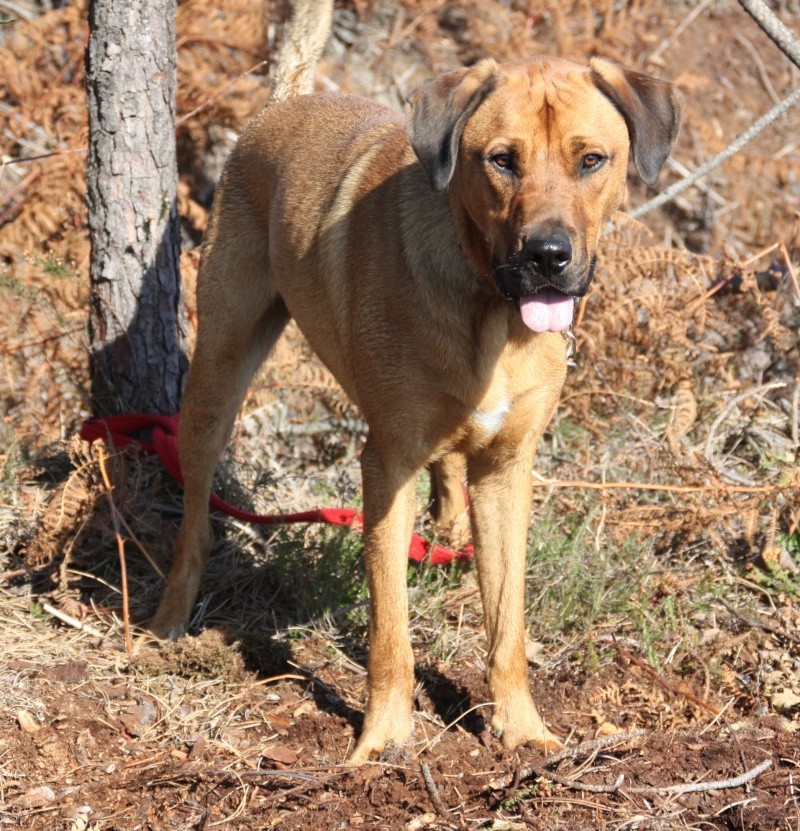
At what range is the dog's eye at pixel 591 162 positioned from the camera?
310 centimetres

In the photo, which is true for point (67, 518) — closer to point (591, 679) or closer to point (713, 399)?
point (591, 679)

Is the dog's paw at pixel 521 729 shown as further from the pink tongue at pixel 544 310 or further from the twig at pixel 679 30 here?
the twig at pixel 679 30

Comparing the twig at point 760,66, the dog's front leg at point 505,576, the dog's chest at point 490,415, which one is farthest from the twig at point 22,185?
the twig at point 760,66

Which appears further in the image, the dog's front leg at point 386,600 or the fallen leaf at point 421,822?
the dog's front leg at point 386,600

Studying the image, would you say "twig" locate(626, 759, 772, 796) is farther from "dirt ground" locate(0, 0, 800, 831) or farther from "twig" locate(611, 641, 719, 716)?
"twig" locate(611, 641, 719, 716)

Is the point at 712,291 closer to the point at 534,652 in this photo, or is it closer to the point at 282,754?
the point at 534,652

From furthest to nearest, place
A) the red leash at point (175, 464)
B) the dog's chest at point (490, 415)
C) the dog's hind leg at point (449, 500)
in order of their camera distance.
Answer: the dog's hind leg at point (449, 500) < the red leash at point (175, 464) < the dog's chest at point (490, 415)

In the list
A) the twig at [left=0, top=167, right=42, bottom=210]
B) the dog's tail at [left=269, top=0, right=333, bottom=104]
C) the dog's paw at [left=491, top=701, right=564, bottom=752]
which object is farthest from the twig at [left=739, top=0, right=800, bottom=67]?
the twig at [left=0, top=167, right=42, bottom=210]

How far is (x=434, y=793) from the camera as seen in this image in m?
3.15

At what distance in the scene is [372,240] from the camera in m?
3.56

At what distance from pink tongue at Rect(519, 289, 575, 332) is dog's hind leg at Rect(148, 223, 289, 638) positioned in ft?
5.36

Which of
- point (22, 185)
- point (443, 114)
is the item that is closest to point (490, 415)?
point (443, 114)

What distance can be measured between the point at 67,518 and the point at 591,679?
2.05m

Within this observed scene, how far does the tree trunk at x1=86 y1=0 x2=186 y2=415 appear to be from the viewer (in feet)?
15.1
